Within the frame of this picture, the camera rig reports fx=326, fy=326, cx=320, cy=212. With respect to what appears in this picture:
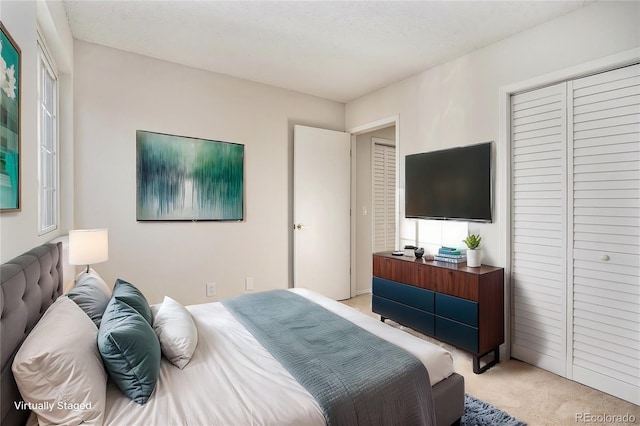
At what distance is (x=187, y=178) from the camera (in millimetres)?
3281

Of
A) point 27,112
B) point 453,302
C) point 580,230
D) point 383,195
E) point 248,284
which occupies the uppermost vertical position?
point 27,112

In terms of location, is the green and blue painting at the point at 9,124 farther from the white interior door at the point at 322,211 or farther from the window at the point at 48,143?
the white interior door at the point at 322,211

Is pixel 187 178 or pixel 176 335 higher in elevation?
→ pixel 187 178

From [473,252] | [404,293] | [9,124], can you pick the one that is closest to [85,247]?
[9,124]

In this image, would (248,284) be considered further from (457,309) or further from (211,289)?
(457,309)

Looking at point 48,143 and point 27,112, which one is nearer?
point 27,112

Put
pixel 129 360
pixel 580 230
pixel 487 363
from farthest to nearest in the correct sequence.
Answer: pixel 487 363 → pixel 580 230 → pixel 129 360

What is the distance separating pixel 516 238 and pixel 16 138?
3248 millimetres

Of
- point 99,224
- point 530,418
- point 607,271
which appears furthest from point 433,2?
point 99,224

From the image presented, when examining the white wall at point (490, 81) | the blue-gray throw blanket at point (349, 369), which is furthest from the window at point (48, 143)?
the white wall at point (490, 81)

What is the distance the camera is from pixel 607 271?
220 centimetres

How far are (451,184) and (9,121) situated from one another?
303 centimetres

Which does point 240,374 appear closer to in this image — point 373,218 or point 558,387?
point 558,387

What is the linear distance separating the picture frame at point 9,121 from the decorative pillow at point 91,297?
1.60 ft
